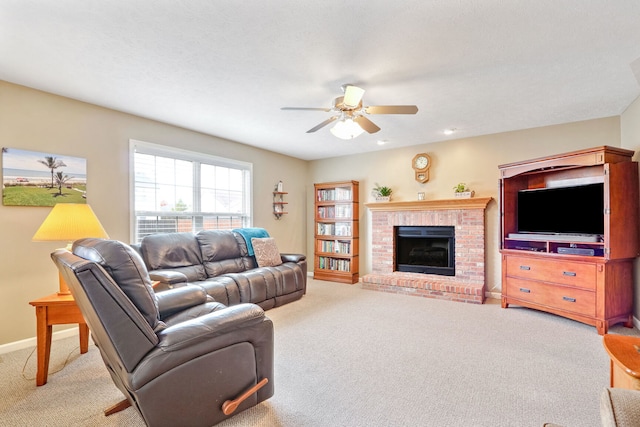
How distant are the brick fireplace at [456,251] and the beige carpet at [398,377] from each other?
89 centimetres

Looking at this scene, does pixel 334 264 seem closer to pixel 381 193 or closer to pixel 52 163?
pixel 381 193

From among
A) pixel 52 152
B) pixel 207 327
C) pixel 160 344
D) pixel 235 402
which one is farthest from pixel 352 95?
pixel 52 152

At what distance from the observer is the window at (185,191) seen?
12.3ft

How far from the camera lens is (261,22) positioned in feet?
6.34

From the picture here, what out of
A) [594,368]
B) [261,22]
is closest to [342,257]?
[594,368]

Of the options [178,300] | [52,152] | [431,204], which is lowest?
[178,300]

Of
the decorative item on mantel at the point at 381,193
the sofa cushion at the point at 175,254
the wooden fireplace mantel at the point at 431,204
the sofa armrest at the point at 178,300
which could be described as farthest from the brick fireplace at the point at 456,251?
the sofa armrest at the point at 178,300

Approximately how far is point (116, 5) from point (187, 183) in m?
2.72

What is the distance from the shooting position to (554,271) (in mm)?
3492

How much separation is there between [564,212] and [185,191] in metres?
4.85

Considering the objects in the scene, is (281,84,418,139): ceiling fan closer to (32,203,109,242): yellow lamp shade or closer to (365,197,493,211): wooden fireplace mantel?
(32,203,109,242): yellow lamp shade

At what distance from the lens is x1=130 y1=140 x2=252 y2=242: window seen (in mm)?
3754

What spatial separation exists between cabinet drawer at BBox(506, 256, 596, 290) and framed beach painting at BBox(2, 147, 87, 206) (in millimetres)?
5105

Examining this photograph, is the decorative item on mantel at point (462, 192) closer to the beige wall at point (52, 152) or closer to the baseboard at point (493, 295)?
the baseboard at point (493, 295)
